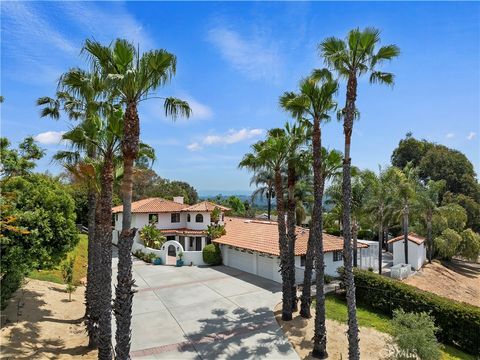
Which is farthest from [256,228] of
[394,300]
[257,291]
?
[394,300]

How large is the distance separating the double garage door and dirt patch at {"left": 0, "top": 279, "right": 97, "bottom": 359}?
515 inches

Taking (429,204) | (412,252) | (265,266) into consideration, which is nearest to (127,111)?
(265,266)

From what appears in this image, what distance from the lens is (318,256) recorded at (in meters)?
14.8

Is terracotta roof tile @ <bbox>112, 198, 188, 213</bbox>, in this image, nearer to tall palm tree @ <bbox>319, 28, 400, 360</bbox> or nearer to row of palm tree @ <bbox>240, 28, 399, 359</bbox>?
row of palm tree @ <bbox>240, 28, 399, 359</bbox>

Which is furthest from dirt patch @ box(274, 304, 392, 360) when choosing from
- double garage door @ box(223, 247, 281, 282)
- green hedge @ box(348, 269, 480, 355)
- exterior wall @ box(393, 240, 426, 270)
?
exterior wall @ box(393, 240, 426, 270)

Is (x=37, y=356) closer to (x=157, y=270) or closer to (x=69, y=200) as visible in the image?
(x=69, y=200)

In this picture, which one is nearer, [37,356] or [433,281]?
[37,356]

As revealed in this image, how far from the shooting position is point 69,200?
1738cm

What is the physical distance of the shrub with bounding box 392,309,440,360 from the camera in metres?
13.1

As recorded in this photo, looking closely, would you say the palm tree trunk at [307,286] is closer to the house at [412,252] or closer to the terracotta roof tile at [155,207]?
the house at [412,252]

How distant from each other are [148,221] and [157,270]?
1052 cm

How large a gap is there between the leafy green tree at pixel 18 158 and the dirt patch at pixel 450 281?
29.8 meters

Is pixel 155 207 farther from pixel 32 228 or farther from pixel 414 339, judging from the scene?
pixel 414 339

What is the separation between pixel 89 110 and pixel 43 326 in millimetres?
10532
